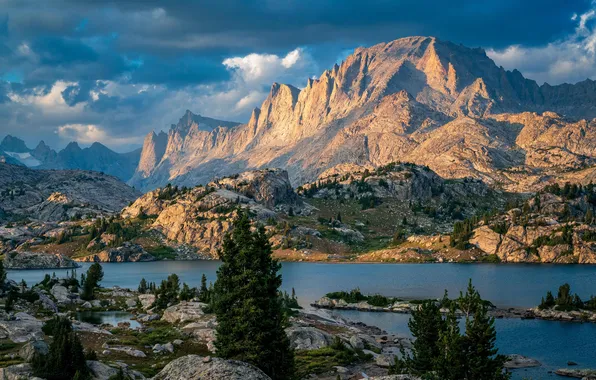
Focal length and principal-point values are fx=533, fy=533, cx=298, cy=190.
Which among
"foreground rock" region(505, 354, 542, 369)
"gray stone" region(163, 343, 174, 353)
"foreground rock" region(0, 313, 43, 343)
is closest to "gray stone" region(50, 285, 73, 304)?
"foreground rock" region(0, 313, 43, 343)

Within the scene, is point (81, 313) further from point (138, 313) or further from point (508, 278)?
point (508, 278)

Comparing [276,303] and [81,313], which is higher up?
[276,303]

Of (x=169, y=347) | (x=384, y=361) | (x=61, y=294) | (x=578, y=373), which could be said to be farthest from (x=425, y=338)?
(x=61, y=294)

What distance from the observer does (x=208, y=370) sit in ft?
99.5

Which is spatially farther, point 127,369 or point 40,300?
point 40,300

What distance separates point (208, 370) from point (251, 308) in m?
18.9

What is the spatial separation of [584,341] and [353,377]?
177 feet

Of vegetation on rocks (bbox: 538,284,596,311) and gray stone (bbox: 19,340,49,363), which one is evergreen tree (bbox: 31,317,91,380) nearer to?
gray stone (bbox: 19,340,49,363)

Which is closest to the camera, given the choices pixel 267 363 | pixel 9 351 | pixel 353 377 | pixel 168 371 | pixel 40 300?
pixel 168 371

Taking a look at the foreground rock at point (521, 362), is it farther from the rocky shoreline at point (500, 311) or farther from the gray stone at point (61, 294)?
the gray stone at point (61, 294)

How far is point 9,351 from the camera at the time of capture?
58000 millimetres

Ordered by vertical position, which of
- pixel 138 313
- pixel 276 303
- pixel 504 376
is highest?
pixel 276 303

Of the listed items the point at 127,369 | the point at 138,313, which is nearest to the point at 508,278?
the point at 138,313

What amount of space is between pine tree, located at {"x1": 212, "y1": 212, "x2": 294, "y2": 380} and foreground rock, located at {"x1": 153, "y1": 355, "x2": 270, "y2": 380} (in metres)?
16.5
